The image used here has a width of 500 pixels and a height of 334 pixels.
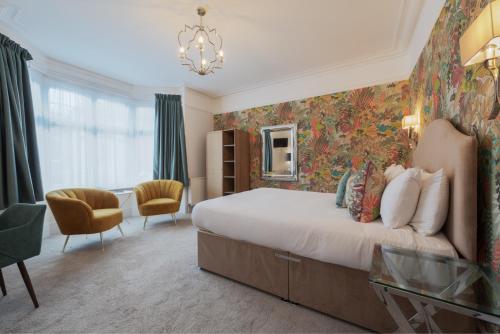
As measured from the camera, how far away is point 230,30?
264 centimetres

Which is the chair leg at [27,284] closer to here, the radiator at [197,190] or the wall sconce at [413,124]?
the radiator at [197,190]

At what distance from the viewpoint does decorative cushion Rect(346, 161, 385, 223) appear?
5.34 feet

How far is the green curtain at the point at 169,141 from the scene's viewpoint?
14.9 ft

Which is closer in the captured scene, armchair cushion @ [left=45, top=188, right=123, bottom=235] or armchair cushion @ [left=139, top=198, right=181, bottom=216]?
armchair cushion @ [left=45, top=188, right=123, bottom=235]

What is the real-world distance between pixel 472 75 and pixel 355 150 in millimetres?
2287

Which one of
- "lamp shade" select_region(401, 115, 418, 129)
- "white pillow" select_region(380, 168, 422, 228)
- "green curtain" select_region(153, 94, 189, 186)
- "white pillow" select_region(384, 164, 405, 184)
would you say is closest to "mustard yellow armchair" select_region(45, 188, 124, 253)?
"green curtain" select_region(153, 94, 189, 186)

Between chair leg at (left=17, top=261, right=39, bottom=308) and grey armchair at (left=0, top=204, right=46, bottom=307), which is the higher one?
grey armchair at (left=0, top=204, right=46, bottom=307)

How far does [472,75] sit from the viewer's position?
129 centimetres

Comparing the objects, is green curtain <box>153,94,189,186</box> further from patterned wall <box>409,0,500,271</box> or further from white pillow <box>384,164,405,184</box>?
patterned wall <box>409,0,500,271</box>

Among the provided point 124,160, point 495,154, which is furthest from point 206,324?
point 124,160

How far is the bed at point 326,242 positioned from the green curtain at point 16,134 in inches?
86.6

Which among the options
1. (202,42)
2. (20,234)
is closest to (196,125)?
(202,42)

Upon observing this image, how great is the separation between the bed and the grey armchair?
1.29 meters

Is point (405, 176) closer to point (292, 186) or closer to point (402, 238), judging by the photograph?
point (402, 238)
